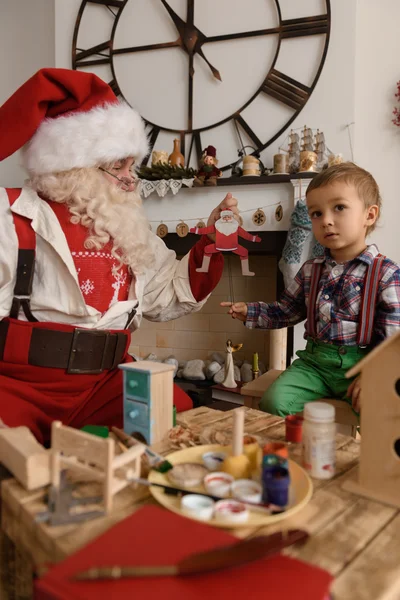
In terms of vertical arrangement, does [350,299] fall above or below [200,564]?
above

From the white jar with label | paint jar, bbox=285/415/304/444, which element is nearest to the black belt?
paint jar, bbox=285/415/304/444

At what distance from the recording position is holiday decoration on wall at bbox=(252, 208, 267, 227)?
2217 mm

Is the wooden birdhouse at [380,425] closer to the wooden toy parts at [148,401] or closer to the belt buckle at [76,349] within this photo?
the wooden toy parts at [148,401]

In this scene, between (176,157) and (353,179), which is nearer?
(353,179)

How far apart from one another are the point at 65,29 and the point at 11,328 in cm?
213

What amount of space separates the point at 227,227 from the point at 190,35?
148cm

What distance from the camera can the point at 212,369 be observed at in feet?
8.27

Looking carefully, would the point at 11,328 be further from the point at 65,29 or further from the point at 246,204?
the point at 65,29

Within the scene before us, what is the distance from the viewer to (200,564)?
54cm

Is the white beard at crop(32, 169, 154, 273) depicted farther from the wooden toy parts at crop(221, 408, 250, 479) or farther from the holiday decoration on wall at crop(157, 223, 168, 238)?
the holiday decoration on wall at crop(157, 223, 168, 238)

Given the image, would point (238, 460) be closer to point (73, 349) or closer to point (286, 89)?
point (73, 349)

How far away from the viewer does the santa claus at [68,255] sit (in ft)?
4.33

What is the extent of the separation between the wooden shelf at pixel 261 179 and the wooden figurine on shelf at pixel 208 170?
5cm

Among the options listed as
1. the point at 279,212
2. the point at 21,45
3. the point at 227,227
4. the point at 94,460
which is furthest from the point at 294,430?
the point at 21,45
